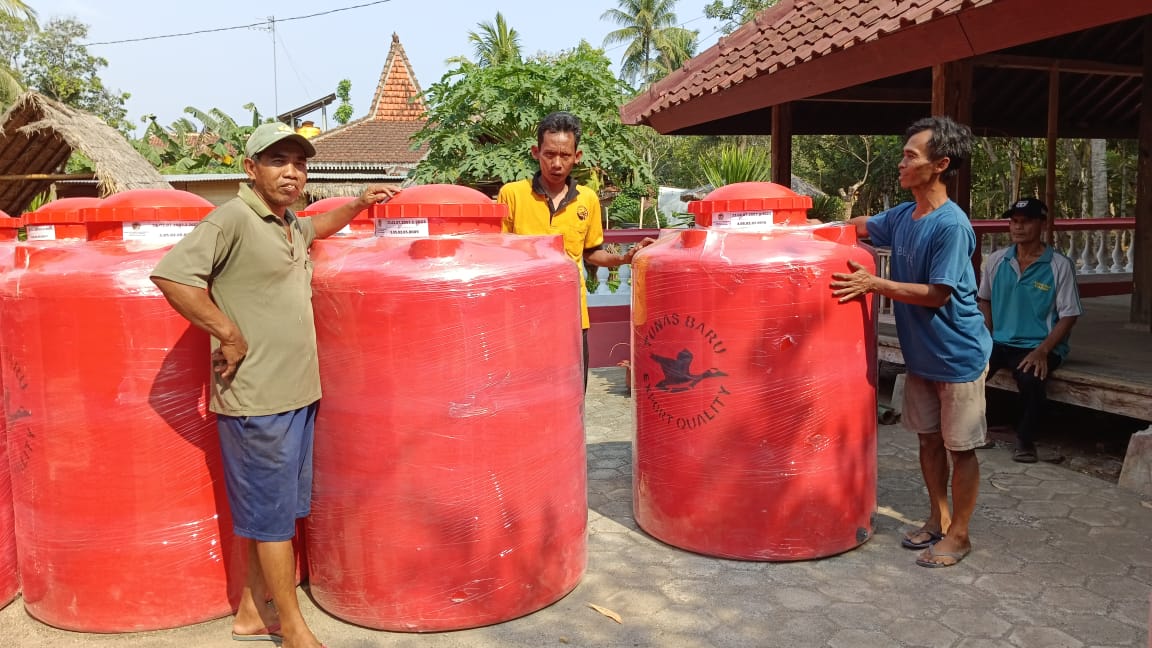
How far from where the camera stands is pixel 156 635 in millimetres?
2906

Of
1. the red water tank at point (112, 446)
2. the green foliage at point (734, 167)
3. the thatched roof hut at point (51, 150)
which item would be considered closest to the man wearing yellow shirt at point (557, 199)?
the red water tank at point (112, 446)

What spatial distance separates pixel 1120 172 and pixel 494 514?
76.2ft

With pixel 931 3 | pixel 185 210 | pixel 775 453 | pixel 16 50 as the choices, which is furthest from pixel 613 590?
pixel 16 50

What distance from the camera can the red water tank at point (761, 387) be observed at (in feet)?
10.8

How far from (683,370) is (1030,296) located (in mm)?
2885

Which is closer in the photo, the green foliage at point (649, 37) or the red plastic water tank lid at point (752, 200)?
the red plastic water tank lid at point (752, 200)

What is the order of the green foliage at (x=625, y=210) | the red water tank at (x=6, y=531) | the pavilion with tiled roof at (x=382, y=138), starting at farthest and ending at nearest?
1. the pavilion with tiled roof at (x=382, y=138)
2. the green foliage at (x=625, y=210)
3. the red water tank at (x=6, y=531)

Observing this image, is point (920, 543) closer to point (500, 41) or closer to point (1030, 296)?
point (1030, 296)

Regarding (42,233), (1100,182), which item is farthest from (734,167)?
(1100,182)

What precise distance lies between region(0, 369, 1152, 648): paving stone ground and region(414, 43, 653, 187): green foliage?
297 inches

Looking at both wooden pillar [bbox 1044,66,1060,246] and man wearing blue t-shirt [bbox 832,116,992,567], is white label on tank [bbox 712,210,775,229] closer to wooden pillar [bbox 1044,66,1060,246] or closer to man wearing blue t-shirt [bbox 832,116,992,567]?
man wearing blue t-shirt [bbox 832,116,992,567]

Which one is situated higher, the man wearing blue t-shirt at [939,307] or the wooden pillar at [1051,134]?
the wooden pillar at [1051,134]

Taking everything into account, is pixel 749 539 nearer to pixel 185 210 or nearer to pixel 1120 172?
pixel 185 210

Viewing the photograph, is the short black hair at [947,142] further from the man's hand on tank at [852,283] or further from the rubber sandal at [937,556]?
the rubber sandal at [937,556]
